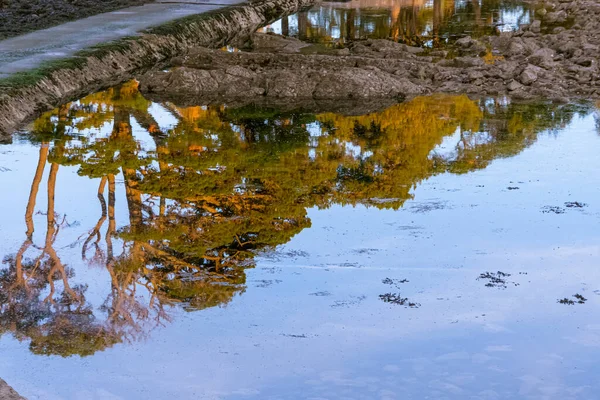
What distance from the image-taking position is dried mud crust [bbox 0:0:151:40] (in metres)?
22.1

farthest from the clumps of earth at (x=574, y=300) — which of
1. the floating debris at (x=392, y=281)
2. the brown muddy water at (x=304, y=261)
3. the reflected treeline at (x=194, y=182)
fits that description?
the reflected treeline at (x=194, y=182)

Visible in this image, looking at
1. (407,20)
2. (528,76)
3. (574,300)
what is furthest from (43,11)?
(574,300)

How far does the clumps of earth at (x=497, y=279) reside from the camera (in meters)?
9.75

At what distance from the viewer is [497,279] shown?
390 inches

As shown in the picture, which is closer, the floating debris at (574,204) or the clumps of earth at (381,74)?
the floating debris at (574,204)

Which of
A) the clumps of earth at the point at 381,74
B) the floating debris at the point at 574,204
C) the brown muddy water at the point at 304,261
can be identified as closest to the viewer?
the brown muddy water at the point at 304,261

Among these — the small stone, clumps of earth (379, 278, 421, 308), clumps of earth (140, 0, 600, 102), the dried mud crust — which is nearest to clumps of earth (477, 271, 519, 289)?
clumps of earth (379, 278, 421, 308)

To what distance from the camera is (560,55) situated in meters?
22.4

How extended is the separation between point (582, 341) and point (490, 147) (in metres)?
6.86

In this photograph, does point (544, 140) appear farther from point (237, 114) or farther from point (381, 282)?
point (381, 282)

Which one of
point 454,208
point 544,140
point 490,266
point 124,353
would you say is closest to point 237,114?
point 544,140

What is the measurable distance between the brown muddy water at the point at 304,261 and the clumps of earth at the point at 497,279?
25 mm

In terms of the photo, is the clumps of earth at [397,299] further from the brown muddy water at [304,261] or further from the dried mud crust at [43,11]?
the dried mud crust at [43,11]

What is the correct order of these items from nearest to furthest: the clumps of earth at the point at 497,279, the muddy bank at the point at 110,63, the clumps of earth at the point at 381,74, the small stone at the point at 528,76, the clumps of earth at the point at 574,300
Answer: the clumps of earth at the point at 574,300, the clumps of earth at the point at 497,279, the muddy bank at the point at 110,63, the clumps of earth at the point at 381,74, the small stone at the point at 528,76
